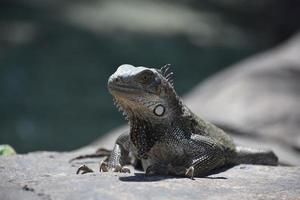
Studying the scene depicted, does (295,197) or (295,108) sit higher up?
(295,108)

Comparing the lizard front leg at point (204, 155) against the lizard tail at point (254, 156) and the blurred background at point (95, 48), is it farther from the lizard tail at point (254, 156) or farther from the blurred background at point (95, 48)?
the blurred background at point (95, 48)

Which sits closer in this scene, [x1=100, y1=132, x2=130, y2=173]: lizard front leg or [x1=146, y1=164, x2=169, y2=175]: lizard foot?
[x1=146, y1=164, x2=169, y2=175]: lizard foot

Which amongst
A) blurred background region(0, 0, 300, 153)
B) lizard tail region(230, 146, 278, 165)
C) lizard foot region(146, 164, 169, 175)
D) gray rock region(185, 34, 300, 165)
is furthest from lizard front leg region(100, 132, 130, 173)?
blurred background region(0, 0, 300, 153)

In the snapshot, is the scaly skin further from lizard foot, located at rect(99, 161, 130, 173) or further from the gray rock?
the gray rock

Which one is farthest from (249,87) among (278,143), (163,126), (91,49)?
(91,49)

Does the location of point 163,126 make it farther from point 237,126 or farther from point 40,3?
point 40,3

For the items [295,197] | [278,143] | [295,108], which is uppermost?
[295,108]

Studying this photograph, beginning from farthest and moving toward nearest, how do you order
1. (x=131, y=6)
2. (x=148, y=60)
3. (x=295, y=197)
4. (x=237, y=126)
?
(x=131, y=6) → (x=148, y=60) → (x=237, y=126) → (x=295, y=197)

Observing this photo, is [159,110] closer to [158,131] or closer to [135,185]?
[158,131]
